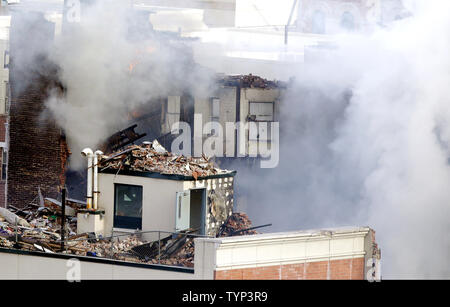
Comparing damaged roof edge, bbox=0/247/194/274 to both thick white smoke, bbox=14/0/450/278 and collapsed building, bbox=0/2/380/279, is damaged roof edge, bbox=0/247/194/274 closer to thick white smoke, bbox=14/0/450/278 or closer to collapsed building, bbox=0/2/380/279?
collapsed building, bbox=0/2/380/279

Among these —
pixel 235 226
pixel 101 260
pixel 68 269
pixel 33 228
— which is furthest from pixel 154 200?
pixel 101 260

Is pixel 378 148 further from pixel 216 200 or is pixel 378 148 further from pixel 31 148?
pixel 31 148

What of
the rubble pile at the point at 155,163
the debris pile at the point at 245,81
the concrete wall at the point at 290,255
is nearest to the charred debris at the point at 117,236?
the rubble pile at the point at 155,163

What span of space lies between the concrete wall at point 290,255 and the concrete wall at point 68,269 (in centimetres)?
66

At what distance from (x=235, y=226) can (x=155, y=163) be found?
8.29ft

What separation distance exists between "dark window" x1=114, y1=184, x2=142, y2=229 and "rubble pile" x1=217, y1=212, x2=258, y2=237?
83.8 inches

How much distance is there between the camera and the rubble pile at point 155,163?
57.8 feet

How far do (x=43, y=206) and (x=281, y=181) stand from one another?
7223 mm

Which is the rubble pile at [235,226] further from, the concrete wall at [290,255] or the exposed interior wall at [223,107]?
the concrete wall at [290,255]

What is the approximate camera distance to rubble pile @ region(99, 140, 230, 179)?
57.8 feet

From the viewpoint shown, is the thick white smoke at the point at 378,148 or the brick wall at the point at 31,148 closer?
the thick white smoke at the point at 378,148

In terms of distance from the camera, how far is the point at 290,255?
1300cm
